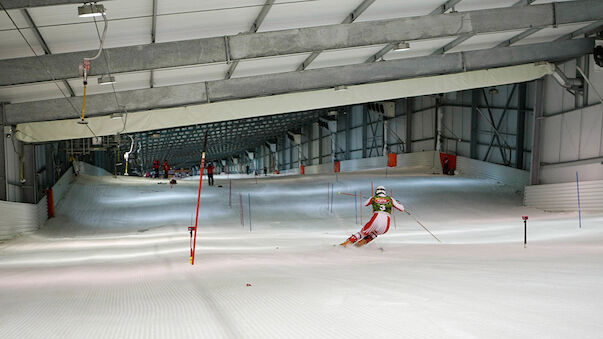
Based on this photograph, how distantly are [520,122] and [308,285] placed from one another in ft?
77.7

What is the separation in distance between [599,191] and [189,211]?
1538 centimetres

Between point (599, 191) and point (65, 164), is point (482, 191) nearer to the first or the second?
point (599, 191)

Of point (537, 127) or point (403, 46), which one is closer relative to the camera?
point (403, 46)

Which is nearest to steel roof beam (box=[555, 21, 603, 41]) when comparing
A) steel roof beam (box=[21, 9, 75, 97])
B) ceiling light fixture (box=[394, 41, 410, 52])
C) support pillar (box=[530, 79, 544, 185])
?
support pillar (box=[530, 79, 544, 185])

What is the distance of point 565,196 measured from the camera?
19219 millimetres

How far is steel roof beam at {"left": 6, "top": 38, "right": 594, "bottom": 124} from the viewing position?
51.5 feet

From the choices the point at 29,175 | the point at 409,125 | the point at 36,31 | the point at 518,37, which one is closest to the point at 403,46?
the point at 518,37

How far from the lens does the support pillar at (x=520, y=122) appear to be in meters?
26.2

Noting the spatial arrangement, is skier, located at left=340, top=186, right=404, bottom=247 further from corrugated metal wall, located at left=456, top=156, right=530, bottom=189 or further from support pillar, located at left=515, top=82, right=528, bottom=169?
support pillar, located at left=515, top=82, right=528, bottom=169

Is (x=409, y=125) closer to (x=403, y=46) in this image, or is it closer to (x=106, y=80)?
(x=403, y=46)

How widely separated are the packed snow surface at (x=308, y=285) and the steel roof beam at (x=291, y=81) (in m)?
4.09

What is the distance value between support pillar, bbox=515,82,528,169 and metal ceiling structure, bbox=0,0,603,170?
8249mm

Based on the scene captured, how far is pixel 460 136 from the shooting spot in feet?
108

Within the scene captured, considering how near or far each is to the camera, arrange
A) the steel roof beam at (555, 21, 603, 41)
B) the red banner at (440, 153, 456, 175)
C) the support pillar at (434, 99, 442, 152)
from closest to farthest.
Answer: the steel roof beam at (555, 21, 603, 41), the red banner at (440, 153, 456, 175), the support pillar at (434, 99, 442, 152)
